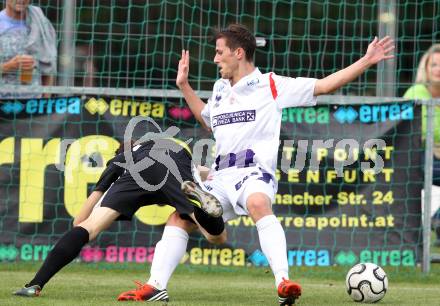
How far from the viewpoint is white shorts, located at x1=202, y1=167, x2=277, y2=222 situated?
717 centimetres

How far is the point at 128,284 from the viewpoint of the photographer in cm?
868

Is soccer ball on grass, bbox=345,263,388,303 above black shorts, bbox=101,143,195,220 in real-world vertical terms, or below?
below

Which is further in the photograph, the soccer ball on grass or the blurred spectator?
the blurred spectator

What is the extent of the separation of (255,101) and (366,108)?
9.40ft

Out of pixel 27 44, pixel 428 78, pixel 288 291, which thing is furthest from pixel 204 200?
pixel 428 78

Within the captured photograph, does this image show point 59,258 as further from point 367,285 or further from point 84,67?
point 84,67

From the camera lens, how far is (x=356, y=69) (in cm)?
705

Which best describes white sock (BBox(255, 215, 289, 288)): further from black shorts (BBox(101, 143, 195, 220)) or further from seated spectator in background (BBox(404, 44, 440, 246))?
seated spectator in background (BBox(404, 44, 440, 246))

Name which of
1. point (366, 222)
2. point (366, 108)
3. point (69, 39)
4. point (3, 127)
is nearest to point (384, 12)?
point (366, 108)

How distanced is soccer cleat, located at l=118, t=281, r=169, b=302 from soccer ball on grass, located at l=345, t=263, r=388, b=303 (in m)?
1.28

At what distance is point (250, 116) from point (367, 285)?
1.40 metres

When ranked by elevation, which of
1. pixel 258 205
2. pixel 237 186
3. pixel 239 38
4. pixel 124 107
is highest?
pixel 239 38

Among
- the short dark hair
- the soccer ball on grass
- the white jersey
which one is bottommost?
the soccer ball on grass

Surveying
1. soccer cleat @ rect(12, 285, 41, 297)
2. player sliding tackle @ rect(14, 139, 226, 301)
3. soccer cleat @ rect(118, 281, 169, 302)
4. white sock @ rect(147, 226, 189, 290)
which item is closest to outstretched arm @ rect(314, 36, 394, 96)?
player sliding tackle @ rect(14, 139, 226, 301)
